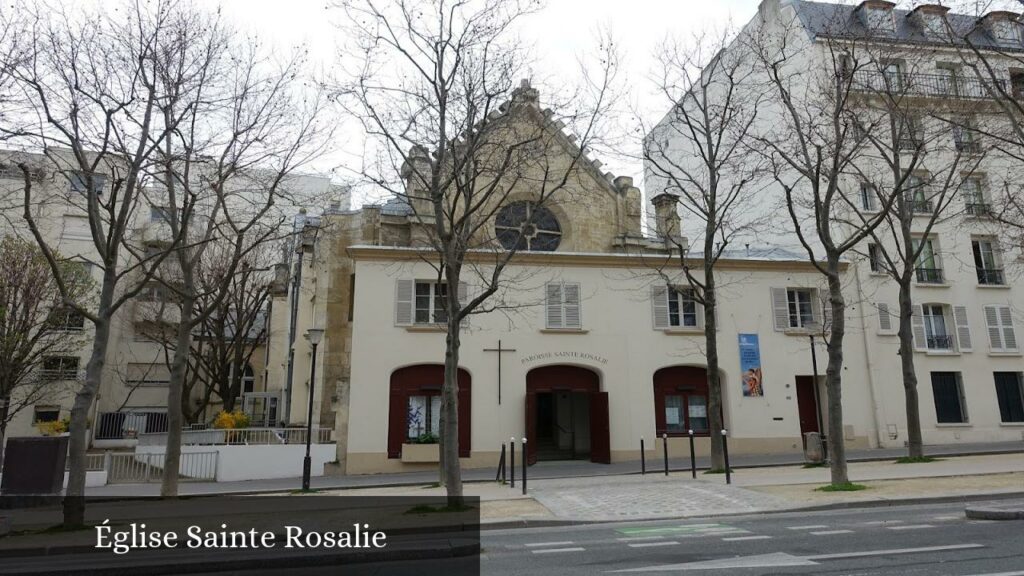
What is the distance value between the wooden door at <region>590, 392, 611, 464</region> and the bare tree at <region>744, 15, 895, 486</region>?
7.06m

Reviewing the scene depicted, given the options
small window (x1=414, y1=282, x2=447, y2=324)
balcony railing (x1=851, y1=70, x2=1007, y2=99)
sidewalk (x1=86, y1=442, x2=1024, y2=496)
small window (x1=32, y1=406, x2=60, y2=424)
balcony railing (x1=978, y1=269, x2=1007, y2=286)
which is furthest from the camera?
small window (x1=32, y1=406, x2=60, y2=424)

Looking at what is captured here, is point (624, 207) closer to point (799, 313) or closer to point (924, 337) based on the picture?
point (799, 313)

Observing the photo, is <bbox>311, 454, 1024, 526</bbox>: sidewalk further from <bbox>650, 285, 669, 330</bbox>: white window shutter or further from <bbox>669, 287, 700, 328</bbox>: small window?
<bbox>669, 287, 700, 328</bbox>: small window

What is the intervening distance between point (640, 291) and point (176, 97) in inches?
611

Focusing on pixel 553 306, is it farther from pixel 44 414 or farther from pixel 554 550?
pixel 44 414

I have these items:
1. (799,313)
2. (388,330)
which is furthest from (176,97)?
(799,313)

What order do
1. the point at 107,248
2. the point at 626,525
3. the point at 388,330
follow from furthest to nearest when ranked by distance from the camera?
1. the point at 388,330
2. the point at 107,248
3. the point at 626,525

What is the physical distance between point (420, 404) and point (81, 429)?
10.9 m

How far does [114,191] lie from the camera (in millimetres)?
11414

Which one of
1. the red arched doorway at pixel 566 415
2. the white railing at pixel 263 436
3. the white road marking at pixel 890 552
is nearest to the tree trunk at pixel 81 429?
the white railing at pixel 263 436

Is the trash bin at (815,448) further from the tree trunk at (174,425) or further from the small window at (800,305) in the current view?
the tree trunk at (174,425)

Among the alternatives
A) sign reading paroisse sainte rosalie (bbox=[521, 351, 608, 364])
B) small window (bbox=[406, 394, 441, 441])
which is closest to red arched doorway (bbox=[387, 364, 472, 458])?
small window (bbox=[406, 394, 441, 441])

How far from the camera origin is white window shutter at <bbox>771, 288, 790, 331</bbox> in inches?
885

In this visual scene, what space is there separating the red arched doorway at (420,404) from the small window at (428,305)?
61.0 inches
